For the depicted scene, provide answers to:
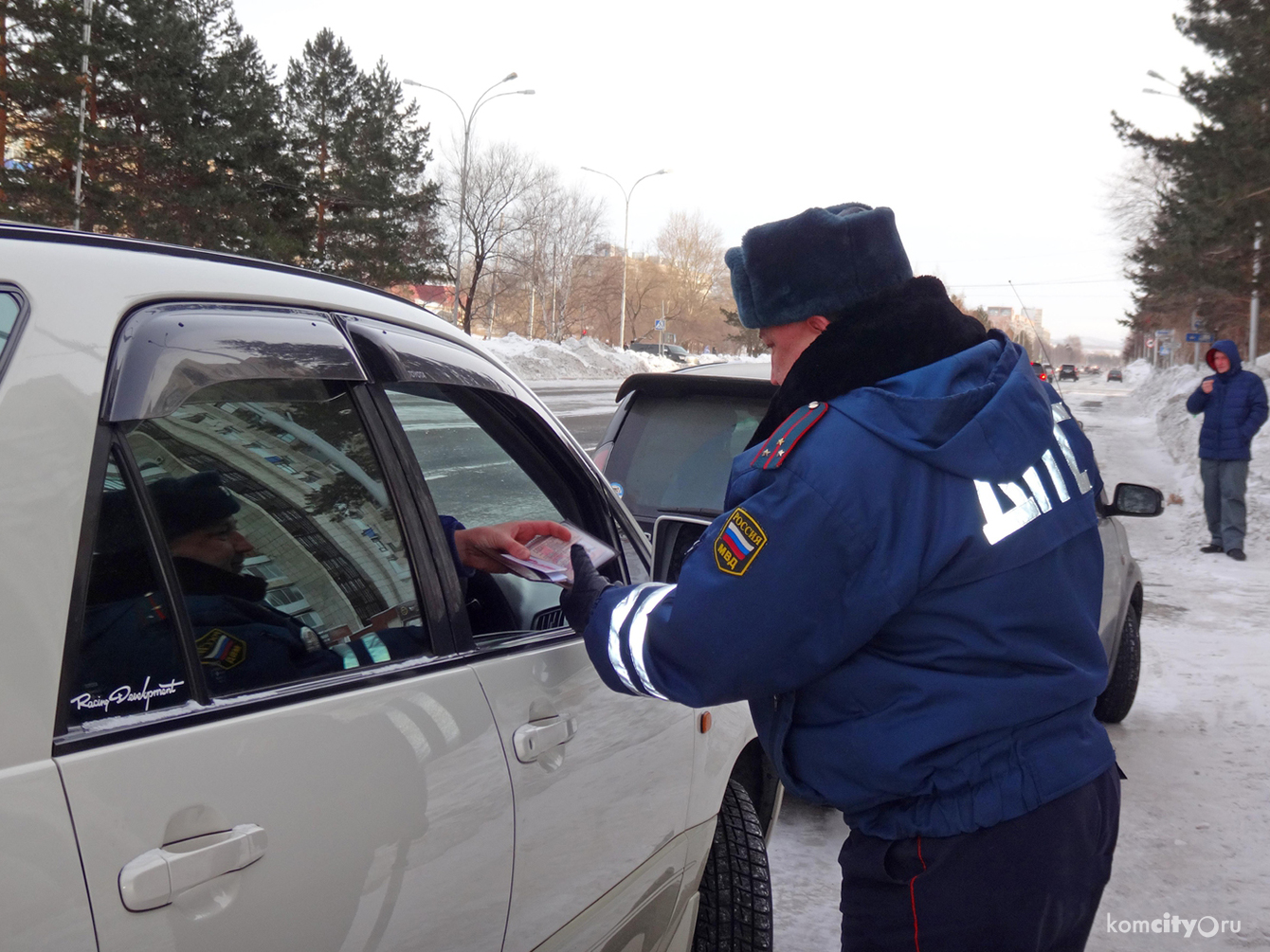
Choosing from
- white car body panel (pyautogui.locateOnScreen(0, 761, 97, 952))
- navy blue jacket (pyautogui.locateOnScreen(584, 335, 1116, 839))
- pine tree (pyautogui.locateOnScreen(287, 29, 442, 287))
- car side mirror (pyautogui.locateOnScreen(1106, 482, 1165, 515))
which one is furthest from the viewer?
pine tree (pyautogui.locateOnScreen(287, 29, 442, 287))

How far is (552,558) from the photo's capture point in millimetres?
2055

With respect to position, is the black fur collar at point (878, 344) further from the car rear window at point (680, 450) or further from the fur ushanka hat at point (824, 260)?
the car rear window at point (680, 450)

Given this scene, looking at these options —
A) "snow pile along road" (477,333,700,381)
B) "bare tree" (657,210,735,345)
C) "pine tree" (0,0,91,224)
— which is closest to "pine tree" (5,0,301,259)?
"pine tree" (0,0,91,224)

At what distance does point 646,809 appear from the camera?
221 centimetres

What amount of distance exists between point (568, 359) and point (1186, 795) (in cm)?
4029

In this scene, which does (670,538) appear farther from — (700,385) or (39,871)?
(700,385)

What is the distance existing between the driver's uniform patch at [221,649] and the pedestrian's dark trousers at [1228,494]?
10088 mm

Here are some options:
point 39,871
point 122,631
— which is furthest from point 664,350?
point 39,871

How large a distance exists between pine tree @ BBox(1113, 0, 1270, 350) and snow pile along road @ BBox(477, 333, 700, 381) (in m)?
15.7

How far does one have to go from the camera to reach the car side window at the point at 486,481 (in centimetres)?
222

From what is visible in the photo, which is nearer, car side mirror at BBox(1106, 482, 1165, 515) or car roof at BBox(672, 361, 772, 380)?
car side mirror at BBox(1106, 482, 1165, 515)

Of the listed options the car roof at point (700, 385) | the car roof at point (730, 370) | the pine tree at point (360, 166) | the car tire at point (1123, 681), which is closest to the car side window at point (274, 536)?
the car roof at point (700, 385)

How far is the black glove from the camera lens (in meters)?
1.88

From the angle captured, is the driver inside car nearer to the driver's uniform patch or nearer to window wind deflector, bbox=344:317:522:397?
the driver's uniform patch
